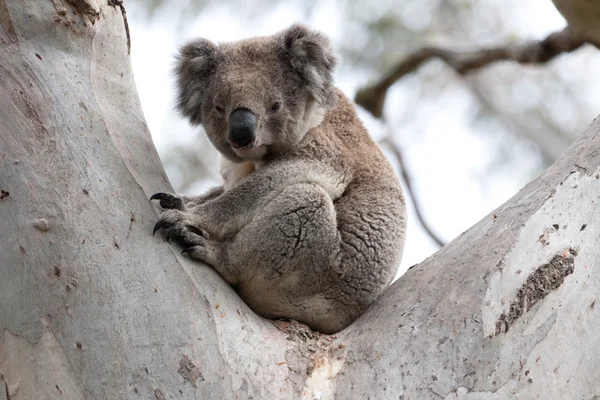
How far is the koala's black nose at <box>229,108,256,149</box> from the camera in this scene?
11.6 feet

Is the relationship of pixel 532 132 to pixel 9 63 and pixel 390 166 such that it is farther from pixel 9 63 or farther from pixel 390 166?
pixel 9 63

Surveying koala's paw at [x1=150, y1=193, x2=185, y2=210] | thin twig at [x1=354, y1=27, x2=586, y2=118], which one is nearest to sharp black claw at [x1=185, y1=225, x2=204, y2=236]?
koala's paw at [x1=150, y1=193, x2=185, y2=210]

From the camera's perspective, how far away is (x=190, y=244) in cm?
300

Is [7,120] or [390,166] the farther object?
[390,166]

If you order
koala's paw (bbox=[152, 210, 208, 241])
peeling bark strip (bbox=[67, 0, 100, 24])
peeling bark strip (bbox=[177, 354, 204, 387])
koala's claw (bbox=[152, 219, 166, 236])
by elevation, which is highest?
peeling bark strip (bbox=[67, 0, 100, 24])

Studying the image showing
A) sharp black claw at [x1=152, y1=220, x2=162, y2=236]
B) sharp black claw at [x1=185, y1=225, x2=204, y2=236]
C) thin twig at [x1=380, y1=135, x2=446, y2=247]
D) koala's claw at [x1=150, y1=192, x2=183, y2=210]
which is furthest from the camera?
thin twig at [x1=380, y1=135, x2=446, y2=247]

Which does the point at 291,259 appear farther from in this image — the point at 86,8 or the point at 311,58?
the point at 86,8

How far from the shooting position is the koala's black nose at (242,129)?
3.54m

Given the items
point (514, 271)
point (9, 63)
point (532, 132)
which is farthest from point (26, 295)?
point (532, 132)

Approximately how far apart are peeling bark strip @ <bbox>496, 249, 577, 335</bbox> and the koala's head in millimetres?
1611

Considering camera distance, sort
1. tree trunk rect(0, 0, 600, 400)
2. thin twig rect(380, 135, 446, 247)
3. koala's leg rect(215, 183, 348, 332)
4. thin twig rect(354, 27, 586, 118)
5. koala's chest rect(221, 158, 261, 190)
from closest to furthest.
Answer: tree trunk rect(0, 0, 600, 400) → koala's leg rect(215, 183, 348, 332) → koala's chest rect(221, 158, 261, 190) → thin twig rect(354, 27, 586, 118) → thin twig rect(380, 135, 446, 247)

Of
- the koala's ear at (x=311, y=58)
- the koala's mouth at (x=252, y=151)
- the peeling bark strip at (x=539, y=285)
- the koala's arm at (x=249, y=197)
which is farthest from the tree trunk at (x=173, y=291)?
the koala's ear at (x=311, y=58)

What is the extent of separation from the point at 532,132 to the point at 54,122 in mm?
8420

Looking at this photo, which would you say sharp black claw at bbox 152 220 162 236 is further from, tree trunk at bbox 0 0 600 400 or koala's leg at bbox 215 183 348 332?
koala's leg at bbox 215 183 348 332
